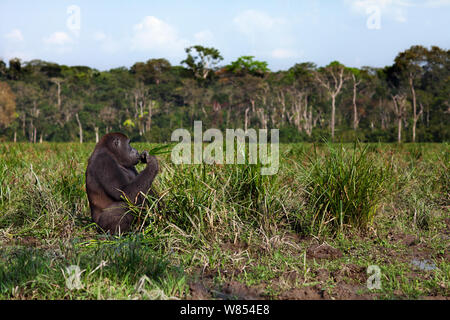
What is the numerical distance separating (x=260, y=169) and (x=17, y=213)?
2693 mm

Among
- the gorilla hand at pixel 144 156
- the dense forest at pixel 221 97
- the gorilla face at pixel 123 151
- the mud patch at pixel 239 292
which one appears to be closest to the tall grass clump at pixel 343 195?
the mud patch at pixel 239 292

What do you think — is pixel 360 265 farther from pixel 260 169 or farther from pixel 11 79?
pixel 11 79

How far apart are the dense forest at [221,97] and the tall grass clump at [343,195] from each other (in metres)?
40.8

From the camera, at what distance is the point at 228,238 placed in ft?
13.0

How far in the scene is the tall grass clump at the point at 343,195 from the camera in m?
4.18

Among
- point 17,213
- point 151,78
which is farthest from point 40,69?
point 17,213

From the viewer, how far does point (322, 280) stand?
10.3 ft

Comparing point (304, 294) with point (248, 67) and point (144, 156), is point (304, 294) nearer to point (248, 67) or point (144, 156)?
point (144, 156)

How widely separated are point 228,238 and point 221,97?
160 ft

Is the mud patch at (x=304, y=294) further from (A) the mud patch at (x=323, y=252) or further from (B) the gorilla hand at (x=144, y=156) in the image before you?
(B) the gorilla hand at (x=144, y=156)
